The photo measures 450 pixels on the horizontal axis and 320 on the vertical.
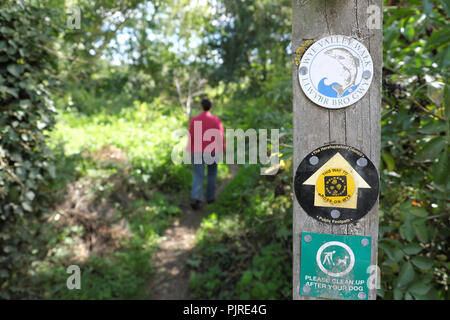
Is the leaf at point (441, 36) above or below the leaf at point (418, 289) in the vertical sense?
above

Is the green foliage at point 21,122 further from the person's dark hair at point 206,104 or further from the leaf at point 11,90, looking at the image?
the person's dark hair at point 206,104

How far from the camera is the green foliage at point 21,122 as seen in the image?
9.59 feet

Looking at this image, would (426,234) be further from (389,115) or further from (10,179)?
(10,179)

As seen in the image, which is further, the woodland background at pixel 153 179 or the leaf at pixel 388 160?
the leaf at pixel 388 160

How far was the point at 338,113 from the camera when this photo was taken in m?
1.09

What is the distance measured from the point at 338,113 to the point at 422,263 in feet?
4.21

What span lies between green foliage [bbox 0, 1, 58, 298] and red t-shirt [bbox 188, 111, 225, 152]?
88.5 inches

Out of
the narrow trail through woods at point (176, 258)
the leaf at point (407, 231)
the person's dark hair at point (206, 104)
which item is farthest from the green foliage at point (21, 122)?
the leaf at point (407, 231)

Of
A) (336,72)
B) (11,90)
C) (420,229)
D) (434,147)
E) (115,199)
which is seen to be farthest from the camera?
(115,199)

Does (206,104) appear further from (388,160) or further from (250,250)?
(388,160)

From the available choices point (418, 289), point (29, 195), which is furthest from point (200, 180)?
point (418, 289)

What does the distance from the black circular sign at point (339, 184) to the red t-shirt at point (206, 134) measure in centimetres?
396

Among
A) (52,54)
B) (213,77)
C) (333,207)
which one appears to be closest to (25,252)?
(52,54)
